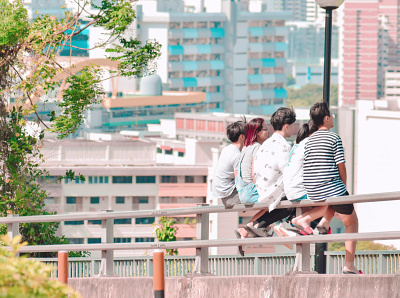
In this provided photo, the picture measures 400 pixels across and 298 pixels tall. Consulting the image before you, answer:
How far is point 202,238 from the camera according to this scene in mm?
8719

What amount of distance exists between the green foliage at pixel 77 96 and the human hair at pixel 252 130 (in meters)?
5.31

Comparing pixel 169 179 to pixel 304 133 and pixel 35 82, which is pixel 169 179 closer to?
pixel 35 82

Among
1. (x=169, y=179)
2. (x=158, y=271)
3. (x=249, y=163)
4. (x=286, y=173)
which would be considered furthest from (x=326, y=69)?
(x=169, y=179)

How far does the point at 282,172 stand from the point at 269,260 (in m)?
1.77

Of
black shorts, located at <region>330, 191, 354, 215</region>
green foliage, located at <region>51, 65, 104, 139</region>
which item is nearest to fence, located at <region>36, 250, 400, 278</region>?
black shorts, located at <region>330, 191, 354, 215</region>

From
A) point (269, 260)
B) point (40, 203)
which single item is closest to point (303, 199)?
point (269, 260)

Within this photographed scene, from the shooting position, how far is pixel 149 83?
174 m

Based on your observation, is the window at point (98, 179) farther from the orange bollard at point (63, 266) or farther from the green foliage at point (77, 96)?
the orange bollard at point (63, 266)

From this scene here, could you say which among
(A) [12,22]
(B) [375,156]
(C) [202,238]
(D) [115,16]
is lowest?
(B) [375,156]

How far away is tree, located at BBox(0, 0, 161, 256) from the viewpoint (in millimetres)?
13508

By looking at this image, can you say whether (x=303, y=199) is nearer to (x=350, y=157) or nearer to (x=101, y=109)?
(x=350, y=157)

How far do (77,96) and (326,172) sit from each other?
6.82 m

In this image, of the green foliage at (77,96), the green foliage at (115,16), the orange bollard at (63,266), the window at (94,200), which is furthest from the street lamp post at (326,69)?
the window at (94,200)

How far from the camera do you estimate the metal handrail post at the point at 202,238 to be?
872 centimetres
